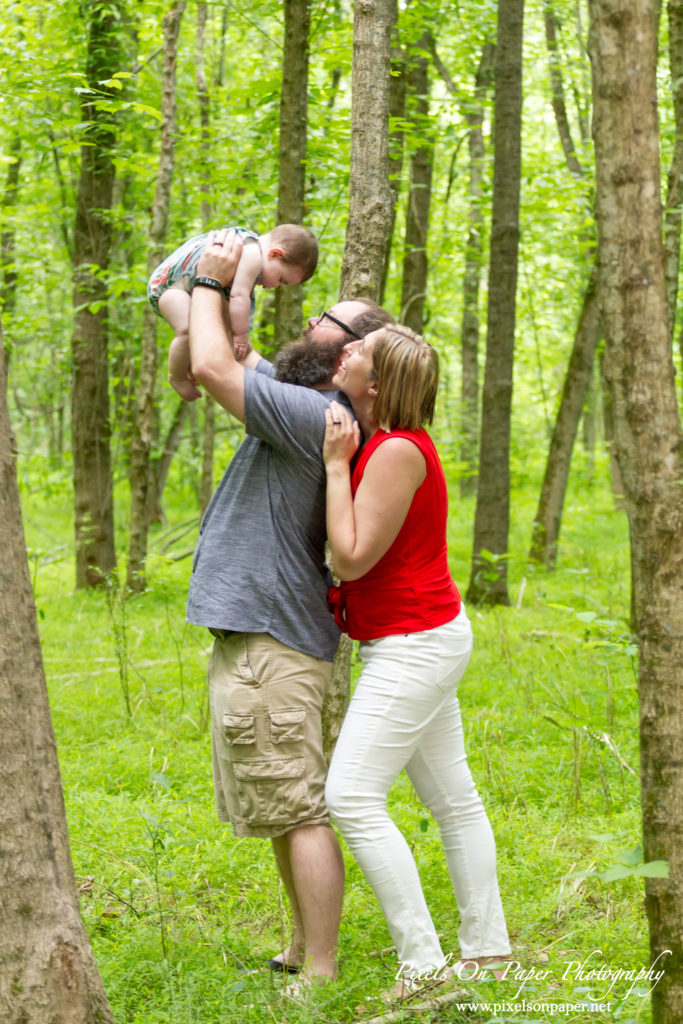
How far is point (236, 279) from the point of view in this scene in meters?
3.31

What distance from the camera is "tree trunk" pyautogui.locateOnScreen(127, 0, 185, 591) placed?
27.9ft

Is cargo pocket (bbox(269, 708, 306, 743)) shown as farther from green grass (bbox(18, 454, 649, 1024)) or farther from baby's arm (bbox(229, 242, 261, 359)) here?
baby's arm (bbox(229, 242, 261, 359))

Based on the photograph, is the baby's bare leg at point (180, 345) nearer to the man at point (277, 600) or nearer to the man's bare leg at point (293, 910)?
the man at point (277, 600)

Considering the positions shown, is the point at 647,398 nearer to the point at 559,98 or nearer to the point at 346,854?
the point at 346,854

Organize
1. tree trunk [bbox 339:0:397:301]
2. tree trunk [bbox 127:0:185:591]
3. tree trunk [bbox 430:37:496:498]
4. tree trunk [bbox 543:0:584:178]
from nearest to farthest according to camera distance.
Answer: tree trunk [bbox 339:0:397:301], tree trunk [bbox 127:0:185:591], tree trunk [bbox 430:37:496:498], tree trunk [bbox 543:0:584:178]

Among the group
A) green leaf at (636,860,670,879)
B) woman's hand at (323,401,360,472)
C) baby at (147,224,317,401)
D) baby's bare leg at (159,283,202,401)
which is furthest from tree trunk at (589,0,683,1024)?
baby's bare leg at (159,283,202,401)

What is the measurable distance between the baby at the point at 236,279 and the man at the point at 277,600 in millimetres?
231

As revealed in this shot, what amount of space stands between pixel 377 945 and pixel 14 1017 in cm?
150

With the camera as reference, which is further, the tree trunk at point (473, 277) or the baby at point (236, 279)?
the tree trunk at point (473, 277)

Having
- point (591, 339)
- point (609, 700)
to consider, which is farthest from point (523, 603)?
Answer: point (609, 700)

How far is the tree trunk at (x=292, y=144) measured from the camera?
5.88 m

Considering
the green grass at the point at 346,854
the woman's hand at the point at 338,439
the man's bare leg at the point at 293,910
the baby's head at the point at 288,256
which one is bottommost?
the green grass at the point at 346,854

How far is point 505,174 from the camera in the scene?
9.51m

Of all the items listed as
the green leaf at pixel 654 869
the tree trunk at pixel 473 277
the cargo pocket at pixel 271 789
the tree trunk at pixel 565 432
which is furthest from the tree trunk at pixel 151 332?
the green leaf at pixel 654 869
